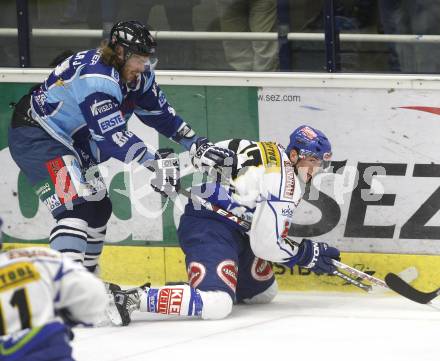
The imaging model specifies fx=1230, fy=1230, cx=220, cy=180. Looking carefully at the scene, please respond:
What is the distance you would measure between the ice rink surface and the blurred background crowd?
1176 mm

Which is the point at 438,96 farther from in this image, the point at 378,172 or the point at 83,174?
the point at 83,174

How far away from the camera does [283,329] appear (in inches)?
201

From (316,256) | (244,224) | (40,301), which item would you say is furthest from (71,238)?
(40,301)

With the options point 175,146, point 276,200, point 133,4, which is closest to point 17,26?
point 133,4

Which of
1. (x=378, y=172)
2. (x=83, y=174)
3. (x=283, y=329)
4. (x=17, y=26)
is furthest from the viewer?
(x=17, y=26)

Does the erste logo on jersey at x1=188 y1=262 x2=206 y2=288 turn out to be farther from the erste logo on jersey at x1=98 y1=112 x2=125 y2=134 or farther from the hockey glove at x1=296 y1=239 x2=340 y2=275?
the erste logo on jersey at x1=98 y1=112 x2=125 y2=134

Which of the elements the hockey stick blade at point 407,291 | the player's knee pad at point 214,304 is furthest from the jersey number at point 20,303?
the hockey stick blade at point 407,291

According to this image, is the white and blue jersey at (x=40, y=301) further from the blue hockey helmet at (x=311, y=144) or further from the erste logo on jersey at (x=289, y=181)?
the blue hockey helmet at (x=311, y=144)

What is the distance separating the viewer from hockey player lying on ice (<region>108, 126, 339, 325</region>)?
523 centimetres

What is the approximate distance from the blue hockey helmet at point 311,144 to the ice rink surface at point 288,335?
698 millimetres

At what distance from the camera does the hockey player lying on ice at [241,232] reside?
5.23 m

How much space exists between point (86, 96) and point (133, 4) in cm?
119

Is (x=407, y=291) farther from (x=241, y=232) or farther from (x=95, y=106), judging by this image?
(x=95, y=106)

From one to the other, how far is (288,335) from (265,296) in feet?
2.45
